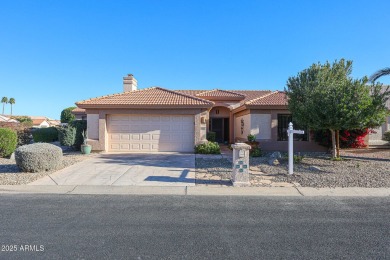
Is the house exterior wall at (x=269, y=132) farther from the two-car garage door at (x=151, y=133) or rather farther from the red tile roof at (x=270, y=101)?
the two-car garage door at (x=151, y=133)

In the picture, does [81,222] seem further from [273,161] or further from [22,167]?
[273,161]

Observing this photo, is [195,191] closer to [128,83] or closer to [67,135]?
[67,135]

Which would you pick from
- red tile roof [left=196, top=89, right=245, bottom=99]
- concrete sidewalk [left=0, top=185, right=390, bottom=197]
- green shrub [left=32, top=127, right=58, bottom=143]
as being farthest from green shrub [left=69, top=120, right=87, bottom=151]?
red tile roof [left=196, top=89, right=245, bottom=99]

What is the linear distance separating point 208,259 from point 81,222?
2.65 meters

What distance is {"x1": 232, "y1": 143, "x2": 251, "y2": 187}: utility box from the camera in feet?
25.4

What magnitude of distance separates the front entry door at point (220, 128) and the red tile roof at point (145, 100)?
21.9ft

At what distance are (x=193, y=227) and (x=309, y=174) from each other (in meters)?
6.07

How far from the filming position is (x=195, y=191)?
712 cm

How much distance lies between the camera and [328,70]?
42.6 feet

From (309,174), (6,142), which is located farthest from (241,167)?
(6,142)

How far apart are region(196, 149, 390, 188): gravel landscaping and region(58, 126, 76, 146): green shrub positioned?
8459 mm

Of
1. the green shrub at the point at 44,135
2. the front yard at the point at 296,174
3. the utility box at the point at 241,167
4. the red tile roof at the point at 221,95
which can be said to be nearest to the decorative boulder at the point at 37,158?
the front yard at the point at 296,174

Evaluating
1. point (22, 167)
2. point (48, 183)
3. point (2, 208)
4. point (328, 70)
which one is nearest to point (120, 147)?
point (22, 167)

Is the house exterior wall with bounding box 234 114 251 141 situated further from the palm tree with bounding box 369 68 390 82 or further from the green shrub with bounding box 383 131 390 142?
the green shrub with bounding box 383 131 390 142
